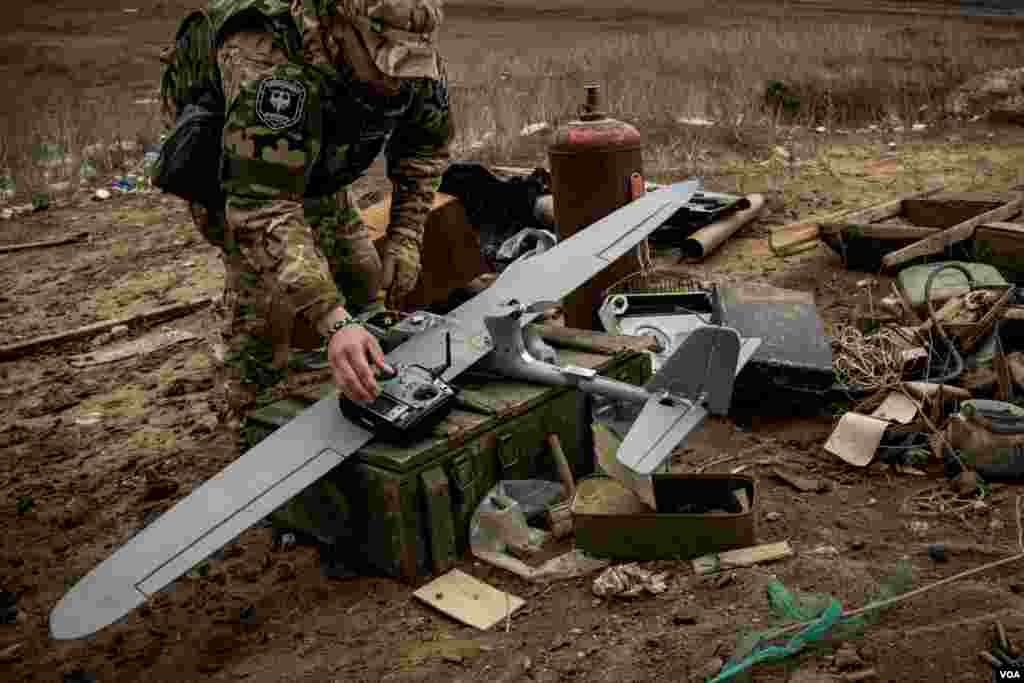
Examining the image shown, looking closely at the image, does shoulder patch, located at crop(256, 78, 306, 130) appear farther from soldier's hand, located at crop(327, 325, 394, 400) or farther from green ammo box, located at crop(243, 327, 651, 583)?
green ammo box, located at crop(243, 327, 651, 583)

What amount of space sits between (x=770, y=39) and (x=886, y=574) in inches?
493

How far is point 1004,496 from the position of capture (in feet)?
10.1

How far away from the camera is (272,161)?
2.85 metres

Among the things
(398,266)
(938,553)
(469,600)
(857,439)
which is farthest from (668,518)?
(398,266)

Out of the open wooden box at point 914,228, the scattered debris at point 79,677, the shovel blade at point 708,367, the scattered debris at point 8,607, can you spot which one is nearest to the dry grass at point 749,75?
the open wooden box at point 914,228

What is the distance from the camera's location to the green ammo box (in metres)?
2.80

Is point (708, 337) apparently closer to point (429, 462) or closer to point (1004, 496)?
point (429, 462)

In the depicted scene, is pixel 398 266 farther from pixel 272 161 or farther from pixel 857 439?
pixel 857 439

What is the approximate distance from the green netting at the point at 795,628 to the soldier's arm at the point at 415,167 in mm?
2045

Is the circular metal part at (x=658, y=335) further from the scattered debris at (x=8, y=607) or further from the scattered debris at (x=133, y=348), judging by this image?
the scattered debris at (x=133, y=348)

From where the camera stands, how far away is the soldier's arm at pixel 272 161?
2.81 meters

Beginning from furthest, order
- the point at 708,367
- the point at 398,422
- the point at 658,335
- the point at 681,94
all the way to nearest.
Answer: the point at 681,94 < the point at 658,335 < the point at 398,422 < the point at 708,367

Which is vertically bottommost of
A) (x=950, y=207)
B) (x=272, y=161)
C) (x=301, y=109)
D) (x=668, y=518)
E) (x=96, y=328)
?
(x=96, y=328)

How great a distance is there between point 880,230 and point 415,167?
311 cm
